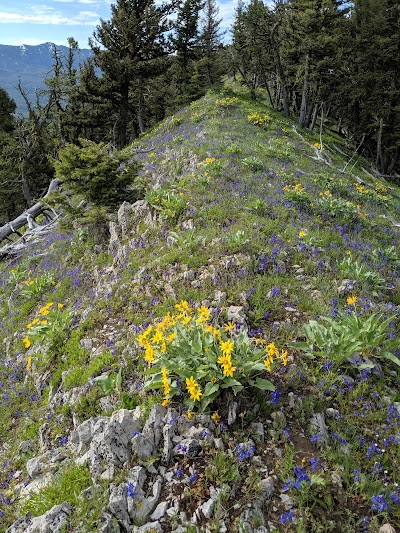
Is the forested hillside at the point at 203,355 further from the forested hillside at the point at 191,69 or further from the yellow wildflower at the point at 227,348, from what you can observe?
the forested hillside at the point at 191,69

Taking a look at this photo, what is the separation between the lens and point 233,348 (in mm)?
4203

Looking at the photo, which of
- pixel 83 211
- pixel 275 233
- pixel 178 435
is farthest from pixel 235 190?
pixel 178 435

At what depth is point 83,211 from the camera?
9.32 metres

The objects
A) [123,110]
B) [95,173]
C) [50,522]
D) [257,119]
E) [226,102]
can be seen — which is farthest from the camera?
[123,110]

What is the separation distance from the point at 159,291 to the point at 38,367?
2.52m

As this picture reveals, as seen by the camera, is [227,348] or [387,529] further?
[227,348]

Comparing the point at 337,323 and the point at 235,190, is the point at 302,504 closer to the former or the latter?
the point at 337,323

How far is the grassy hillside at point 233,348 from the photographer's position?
11.2ft

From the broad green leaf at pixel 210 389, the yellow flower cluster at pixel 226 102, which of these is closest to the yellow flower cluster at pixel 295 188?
the broad green leaf at pixel 210 389

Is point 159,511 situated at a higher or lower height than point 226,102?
lower

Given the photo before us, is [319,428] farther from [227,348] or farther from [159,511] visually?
[159,511]

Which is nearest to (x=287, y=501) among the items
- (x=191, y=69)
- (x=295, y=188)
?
(x=295, y=188)

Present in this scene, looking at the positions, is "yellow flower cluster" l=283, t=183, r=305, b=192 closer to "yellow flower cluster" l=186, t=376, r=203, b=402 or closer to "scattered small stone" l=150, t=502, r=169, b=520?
"yellow flower cluster" l=186, t=376, r=203, b=402

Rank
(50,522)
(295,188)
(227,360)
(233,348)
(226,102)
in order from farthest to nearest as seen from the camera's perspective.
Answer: (226,102) < (295,188) < (233,348) < (227,360) < (50,522)
